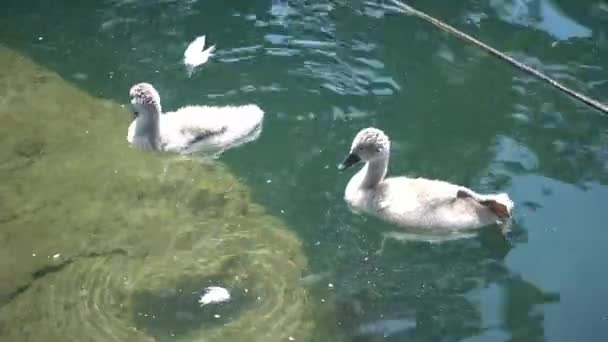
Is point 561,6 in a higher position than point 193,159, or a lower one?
higher

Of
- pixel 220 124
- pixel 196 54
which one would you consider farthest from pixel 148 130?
pixel 196 54

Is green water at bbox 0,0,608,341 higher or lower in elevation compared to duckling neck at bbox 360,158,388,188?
lower

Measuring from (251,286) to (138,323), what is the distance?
65cm

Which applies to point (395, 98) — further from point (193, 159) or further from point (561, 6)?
point (561, 6)

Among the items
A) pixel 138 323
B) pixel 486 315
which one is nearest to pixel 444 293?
pixel 486 315

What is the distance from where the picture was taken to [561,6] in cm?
766

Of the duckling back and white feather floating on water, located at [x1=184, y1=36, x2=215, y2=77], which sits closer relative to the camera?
the duckling back

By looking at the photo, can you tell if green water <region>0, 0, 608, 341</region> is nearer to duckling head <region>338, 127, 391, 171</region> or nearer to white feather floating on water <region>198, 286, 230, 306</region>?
white feather floating on water <region>198, 286, 230, 306</region>

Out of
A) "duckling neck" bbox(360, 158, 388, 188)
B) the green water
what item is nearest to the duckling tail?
the green water

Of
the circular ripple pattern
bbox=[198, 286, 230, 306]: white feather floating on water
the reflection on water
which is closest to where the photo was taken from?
the circular ripple pattern

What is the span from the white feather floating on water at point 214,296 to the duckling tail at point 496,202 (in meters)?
1.51

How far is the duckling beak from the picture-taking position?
18.1 ft

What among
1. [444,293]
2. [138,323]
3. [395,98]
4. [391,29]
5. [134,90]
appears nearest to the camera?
[138,323]

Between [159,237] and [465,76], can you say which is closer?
[159,237]
